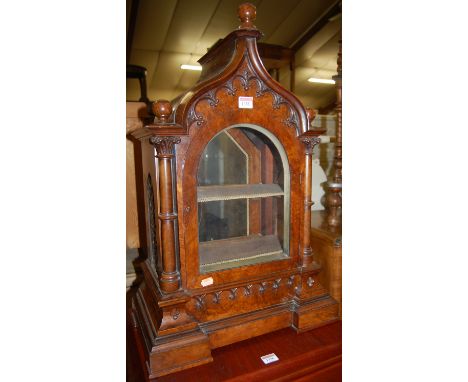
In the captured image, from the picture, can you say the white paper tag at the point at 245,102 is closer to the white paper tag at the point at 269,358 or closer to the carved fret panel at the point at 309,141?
the carved fret panel at the point at 309,141

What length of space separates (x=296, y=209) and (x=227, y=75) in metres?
0.49

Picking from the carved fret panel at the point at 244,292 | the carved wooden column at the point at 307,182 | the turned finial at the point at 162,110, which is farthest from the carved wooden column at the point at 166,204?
the carved wooden column at the point at 307,182

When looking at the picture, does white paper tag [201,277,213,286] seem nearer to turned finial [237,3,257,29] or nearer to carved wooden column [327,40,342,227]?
carved wooden column [327,40,342,227]

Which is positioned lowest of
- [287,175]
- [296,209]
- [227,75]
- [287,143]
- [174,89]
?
[296,209]

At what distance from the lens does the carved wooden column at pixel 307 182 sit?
1.06 metres

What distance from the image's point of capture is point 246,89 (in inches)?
38.1

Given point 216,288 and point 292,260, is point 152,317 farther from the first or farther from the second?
point 292,260

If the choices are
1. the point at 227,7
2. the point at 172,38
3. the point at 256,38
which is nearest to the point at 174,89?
the point at 172,38

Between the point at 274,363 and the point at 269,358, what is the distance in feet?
0.08

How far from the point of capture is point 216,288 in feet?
3.25

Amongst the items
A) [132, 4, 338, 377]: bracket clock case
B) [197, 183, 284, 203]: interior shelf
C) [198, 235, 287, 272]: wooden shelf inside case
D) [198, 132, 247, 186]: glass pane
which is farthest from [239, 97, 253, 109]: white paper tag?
[198, 235, 287, 272]: wooden shelf inside case

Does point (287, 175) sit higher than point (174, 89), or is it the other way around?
point (174, 89)

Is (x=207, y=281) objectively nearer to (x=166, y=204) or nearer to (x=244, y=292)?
(x=244, y=292)

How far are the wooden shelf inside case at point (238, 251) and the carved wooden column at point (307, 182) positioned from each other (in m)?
0.08
